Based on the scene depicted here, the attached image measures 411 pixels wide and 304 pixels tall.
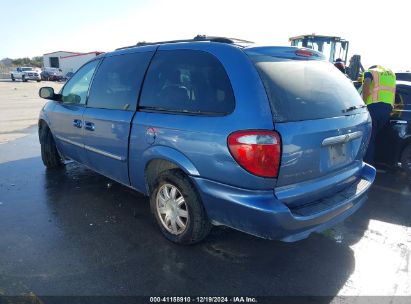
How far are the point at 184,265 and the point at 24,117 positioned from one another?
11428 millimetres

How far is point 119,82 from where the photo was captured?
4102 mm

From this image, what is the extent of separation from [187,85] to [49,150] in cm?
361

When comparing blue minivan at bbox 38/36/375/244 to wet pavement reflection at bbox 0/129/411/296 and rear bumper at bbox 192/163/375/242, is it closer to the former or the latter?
rear bumper at bbox 192/163/375/242

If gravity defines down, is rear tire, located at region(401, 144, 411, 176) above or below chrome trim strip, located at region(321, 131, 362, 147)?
below

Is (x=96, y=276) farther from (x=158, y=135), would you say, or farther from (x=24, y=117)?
(x=24, y=117)

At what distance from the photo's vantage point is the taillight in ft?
8.70

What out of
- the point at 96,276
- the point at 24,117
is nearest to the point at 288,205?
the point at 96,276

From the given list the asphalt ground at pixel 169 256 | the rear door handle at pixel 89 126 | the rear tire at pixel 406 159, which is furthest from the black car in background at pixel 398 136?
the rear door handle at pixel 89 126

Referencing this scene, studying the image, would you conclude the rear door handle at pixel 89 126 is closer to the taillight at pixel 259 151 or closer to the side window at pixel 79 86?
the side window at pixel 79 86

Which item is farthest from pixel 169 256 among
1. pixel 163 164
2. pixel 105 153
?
pixel 105 153

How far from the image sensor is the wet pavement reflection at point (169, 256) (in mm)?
2867

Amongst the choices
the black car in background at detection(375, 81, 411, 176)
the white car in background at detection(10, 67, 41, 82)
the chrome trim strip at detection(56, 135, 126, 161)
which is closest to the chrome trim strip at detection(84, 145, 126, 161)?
the chrome trim strip at detection(56, 135, 126, 161)

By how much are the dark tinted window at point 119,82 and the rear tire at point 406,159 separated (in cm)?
433

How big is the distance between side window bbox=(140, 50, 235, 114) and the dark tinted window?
172 millimetres
